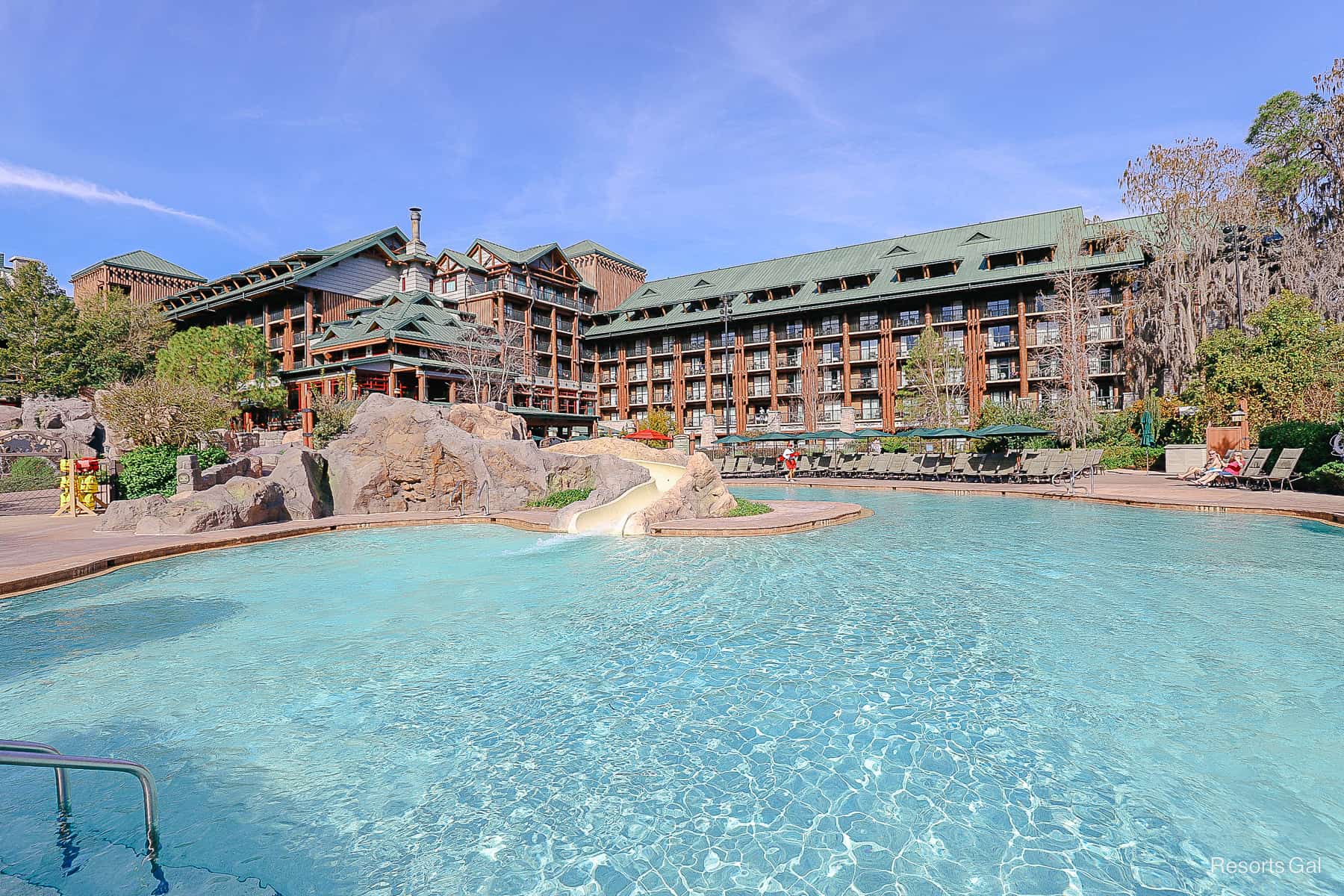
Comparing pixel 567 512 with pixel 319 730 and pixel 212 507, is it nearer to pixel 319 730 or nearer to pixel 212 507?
pixel 212 507

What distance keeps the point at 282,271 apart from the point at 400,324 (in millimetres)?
15726

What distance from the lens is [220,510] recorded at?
41.7 ft

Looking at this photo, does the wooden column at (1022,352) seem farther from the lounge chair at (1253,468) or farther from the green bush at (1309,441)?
the lounge chair at (1253,468)

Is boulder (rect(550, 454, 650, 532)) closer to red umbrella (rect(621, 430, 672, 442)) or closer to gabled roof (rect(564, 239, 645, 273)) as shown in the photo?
red umbrella (rect(621, 430, 672, 442))

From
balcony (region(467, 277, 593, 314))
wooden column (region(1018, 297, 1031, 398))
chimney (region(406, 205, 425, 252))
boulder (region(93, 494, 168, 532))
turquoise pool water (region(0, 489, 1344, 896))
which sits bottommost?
turquoise pool water (region(0, 489, 1344, 896))

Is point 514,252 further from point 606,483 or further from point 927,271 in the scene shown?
point 606,483

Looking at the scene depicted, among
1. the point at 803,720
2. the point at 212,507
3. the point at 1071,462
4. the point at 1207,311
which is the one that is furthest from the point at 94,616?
the point at 1207,311

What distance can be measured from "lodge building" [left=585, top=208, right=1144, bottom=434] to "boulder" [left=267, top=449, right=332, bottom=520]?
25.2 m

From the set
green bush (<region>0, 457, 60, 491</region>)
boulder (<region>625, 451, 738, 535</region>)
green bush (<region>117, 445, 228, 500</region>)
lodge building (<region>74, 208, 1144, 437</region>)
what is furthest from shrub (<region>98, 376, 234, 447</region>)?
lodge building (<region>74, 208, 1144, 437</region>)

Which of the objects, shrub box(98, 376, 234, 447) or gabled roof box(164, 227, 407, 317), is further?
gabled roof box(164, 227, 407, 317)

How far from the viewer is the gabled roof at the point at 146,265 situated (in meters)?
51.5

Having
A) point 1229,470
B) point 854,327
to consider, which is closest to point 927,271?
point 854,327

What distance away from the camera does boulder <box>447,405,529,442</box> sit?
17.6m

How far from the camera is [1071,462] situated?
2080 cm
